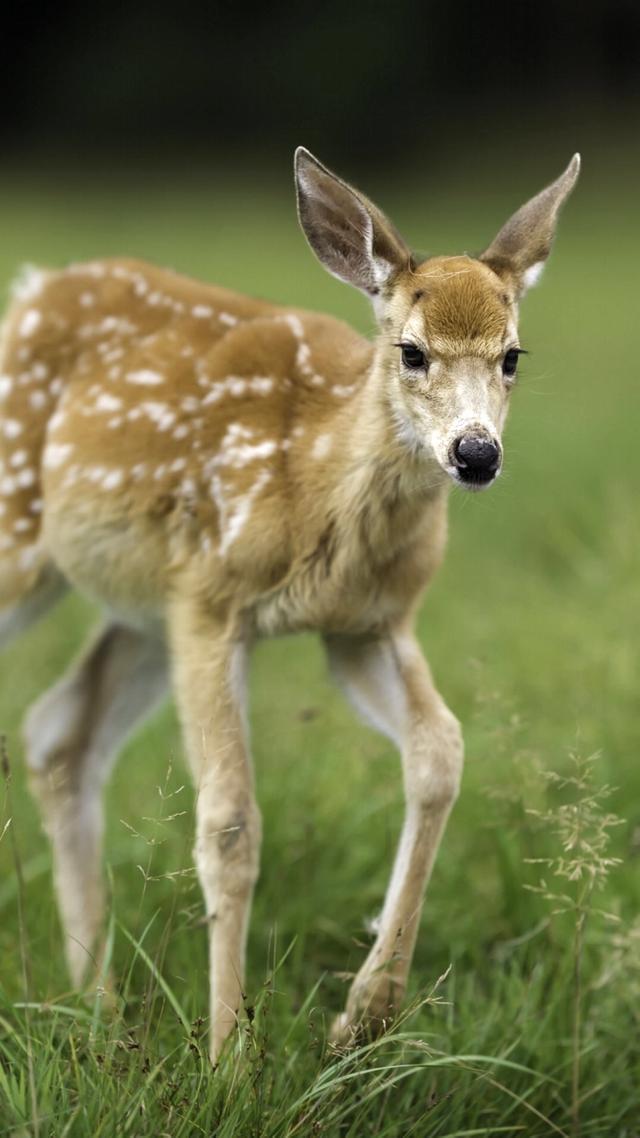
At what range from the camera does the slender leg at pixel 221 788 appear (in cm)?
363

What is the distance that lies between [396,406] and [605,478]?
5330 millimetres

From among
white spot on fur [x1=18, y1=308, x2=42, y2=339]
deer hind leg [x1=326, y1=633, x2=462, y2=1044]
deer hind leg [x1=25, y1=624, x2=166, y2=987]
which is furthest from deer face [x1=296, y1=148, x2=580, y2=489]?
deer hind leg [x1=25, y1=624, x2=166, y2=987]

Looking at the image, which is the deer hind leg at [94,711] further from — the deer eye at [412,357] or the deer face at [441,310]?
the deer eye at [412,357]

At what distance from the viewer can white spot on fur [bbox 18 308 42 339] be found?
15.1 feet

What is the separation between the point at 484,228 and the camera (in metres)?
19.5

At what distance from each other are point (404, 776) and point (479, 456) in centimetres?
77

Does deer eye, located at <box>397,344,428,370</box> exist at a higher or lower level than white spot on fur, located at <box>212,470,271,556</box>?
higher

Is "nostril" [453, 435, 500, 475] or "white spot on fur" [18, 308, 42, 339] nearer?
"nostril" [453, 435, 500, 475]

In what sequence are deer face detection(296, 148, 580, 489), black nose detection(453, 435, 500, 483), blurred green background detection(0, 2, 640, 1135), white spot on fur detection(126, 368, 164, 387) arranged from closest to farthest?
black nose detection(453, 435, 500, 483) < deer face detection(296, 148, 580, 489) < blurred green background detection(0, 2, 640, 1135) < white spot on fur detection(126, 368, 164, 387)

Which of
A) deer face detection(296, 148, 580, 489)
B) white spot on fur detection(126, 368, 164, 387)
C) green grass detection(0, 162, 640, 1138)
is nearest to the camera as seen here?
green grass detection(0, 162, 640, 1138)

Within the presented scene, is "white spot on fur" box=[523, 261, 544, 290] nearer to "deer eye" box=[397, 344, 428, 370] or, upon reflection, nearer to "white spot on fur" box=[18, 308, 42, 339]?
"deer eye" box=[397, 344, 428, 370]

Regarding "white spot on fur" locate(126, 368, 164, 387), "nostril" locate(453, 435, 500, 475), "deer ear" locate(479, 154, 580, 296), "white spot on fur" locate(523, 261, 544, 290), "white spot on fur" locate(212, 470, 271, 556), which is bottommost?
"white spot on fur" locate(212, 470, 271, 556)

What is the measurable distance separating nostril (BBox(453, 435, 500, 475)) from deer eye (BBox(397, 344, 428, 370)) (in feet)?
1.03

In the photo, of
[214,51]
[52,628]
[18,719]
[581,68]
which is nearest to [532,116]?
[581,68]
